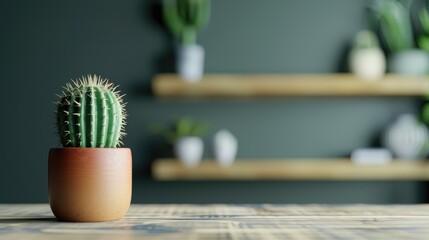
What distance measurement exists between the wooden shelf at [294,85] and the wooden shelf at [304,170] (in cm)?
38

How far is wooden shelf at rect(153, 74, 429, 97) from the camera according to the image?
10.5 ft

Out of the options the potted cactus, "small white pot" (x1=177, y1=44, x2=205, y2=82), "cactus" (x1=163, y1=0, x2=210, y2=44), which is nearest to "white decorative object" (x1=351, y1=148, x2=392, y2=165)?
"small white pot" (x1=177, y1=44, x2=205, y2=82)

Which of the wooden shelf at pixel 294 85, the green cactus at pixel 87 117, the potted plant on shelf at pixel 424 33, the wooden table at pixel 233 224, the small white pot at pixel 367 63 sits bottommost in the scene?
the wooden table at pixel 233 224

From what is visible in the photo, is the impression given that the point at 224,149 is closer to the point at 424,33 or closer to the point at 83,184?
the point at 424,33

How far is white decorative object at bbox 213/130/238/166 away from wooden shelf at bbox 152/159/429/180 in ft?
0.23

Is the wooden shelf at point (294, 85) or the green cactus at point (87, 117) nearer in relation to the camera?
the green cactus at point (87, 117)

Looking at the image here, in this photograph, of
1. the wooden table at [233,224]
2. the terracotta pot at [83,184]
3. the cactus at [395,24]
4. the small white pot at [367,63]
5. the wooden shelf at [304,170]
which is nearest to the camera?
the wooden table at [233,224]

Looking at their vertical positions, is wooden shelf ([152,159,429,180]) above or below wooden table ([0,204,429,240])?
above

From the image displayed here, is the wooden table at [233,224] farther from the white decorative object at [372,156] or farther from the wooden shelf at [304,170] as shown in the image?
the white decorative object at [372,156]

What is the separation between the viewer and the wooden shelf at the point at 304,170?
315 centimetres

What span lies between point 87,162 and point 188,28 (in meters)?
2.40

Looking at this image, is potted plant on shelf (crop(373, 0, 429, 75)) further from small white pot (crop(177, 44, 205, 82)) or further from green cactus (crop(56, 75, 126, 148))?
green cactus (crop(56, 75, 126, 148))

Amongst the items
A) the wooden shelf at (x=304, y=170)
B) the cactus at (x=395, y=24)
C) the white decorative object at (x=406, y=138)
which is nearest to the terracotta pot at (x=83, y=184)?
the wooden shelf at (x=304, y=170)

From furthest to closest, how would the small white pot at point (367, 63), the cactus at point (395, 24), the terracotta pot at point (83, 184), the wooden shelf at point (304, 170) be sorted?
the cactus at point (395, 24) → the small white pot at point (367, 63) → the wooden shelf at point (304, 170) → the terracotta pot at point (83, 184)
